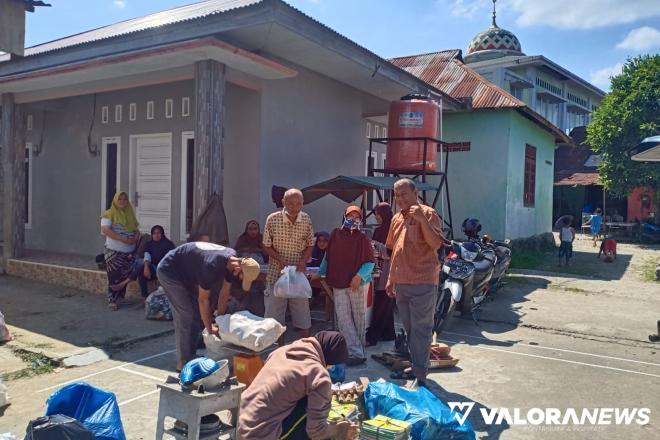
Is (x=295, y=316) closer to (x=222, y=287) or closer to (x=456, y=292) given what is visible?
(x=222, y=287)

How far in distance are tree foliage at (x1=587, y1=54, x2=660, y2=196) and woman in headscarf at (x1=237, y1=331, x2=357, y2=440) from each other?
69.1ft

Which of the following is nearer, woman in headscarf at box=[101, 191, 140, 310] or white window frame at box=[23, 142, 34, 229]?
woman in headscarf at box=[101, 191, 140, 310]

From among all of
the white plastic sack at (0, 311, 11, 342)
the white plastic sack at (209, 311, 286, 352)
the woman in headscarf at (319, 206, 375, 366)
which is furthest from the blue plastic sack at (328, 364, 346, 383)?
the white plastic sack at (0, 311, 11, 342)

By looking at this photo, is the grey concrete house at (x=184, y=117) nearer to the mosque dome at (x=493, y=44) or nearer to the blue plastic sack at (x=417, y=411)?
the blue plastic sack at (x=417, y=411)

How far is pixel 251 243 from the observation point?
7.23 metres

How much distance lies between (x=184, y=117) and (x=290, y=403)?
21.5ft

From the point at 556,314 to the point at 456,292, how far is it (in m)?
2.41

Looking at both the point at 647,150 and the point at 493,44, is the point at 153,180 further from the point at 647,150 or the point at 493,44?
the point at 493,44

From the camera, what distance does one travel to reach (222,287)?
4211 mm

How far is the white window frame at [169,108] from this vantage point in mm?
8727

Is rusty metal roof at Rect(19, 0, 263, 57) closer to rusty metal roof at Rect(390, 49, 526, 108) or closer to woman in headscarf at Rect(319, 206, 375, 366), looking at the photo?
woman in headscarf at Rect(319, 206, 375, 366)

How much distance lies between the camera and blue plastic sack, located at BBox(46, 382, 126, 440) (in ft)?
10.4

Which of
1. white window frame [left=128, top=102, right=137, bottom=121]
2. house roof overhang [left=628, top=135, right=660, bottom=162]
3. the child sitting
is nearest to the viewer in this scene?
house roof overhang [left=628, top=135, right=660, bottom=162]

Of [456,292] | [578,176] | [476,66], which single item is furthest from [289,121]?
[578,176]
